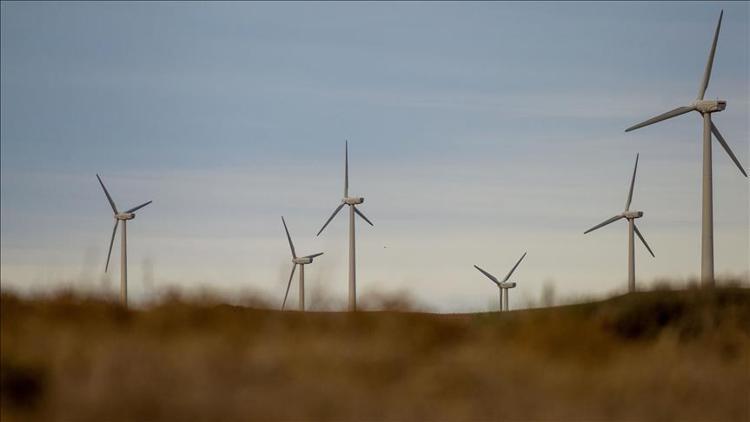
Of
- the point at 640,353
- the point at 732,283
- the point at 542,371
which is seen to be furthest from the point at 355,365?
the point at 732,283

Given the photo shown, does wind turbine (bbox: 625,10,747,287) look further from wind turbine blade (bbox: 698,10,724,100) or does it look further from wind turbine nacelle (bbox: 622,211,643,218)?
wind turbine nacelle (bbox: 622,211,643,218)

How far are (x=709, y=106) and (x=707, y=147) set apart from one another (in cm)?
395

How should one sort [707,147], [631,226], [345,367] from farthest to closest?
[631,226]
[707,147]
[345,367]

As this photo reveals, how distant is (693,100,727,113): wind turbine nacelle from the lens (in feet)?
161

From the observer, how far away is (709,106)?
4922 cm

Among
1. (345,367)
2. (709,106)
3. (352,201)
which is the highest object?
(709,106)

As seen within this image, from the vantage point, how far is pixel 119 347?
1881 cm

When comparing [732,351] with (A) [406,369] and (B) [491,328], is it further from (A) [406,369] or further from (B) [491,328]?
(A) [406,369]

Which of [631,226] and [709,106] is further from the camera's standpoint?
[631,226]

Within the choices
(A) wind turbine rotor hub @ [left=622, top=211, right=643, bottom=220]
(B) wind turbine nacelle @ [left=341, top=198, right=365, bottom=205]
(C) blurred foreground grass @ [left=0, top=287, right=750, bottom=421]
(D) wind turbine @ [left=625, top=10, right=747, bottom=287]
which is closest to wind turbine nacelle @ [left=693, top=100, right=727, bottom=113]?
(D) wind turbine @ [left=625, top=10, right=747, bottom=287]

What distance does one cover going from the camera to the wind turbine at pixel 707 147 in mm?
43312

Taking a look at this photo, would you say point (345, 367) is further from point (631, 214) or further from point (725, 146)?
point (631, 214)

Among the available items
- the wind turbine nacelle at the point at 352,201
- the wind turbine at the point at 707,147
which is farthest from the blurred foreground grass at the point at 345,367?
the wind turbine nacelle at the point at 352,201

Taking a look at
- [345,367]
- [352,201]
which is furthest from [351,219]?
[345,367]
